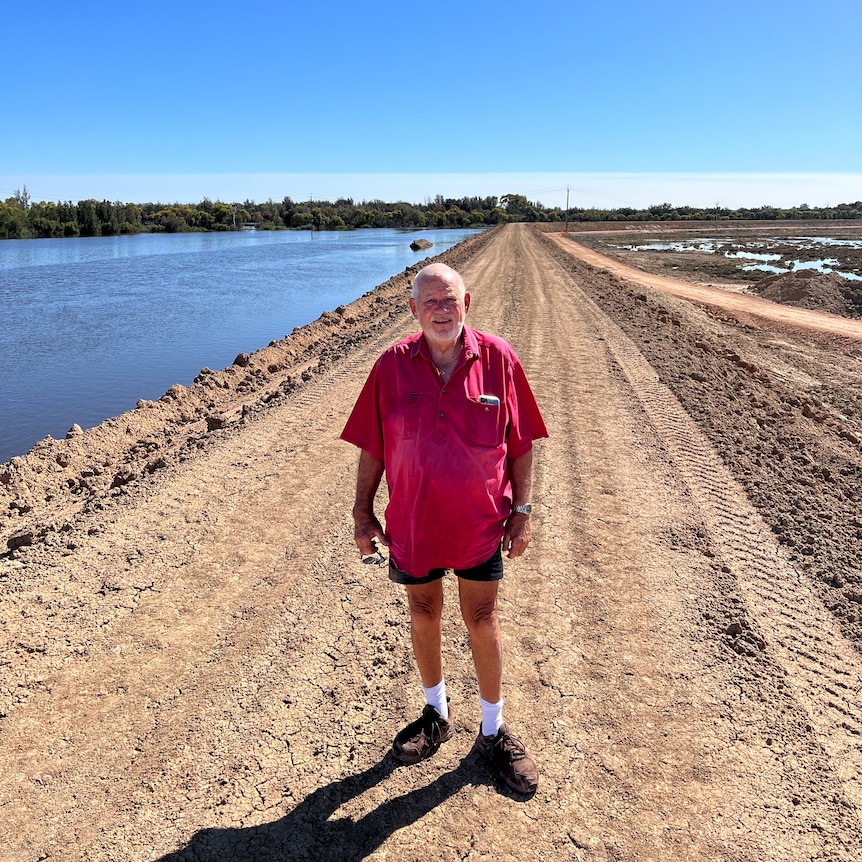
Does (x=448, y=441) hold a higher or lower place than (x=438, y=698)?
higher

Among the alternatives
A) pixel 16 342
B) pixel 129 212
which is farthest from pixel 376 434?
pixel 129 212

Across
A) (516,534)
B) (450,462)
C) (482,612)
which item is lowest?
(482,612)

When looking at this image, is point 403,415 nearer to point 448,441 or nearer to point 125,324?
point 448,441

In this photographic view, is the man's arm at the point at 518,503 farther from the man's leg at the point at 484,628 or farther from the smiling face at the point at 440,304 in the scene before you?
the smiling face at the point at 440,304

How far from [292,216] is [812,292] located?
394 feet

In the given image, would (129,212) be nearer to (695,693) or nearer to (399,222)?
(399,222)

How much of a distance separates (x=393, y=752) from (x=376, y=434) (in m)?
1.47

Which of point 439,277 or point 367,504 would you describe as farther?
point 367,504

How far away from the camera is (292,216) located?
12600cm

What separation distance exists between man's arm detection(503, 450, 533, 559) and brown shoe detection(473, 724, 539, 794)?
2.82ft

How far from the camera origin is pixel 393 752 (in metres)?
2.82

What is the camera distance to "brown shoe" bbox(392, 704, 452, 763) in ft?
9.09

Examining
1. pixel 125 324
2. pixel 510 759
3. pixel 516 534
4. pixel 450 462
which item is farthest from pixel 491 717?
pixel 125 324

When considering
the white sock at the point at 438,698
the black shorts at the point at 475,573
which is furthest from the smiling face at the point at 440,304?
the white sock at the point at 438,698
